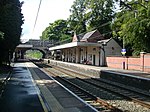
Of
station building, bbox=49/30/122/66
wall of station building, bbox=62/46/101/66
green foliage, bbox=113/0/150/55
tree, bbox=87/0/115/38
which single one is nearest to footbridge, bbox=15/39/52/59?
wall of station building, bbox=62/46/101/66

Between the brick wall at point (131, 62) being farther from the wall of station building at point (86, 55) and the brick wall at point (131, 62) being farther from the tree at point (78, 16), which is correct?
the tree at point (78, 16)

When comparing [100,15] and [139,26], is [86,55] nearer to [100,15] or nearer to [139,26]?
[100,15]

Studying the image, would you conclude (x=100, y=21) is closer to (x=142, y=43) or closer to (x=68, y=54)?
(x=68, y=54)

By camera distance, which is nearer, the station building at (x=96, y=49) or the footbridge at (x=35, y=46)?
the station building at (x=96, y=49)

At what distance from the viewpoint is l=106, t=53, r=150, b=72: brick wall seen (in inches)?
1374

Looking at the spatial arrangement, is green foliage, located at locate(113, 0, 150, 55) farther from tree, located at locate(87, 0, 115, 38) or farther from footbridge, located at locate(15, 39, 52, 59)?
footbridge, located at locate(15, 39, 52, 59)

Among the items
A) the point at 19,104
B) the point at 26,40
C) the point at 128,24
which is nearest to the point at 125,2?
the point at 128,24

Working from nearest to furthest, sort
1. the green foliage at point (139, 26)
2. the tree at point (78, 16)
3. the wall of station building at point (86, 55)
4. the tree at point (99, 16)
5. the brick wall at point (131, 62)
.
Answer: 1. the brick wall at point (131, 62)
2. the green foliage at point (139, 26)
3. the wall of station building at point (86, 55)
4. the tree at point (99, 16)
5. the tree at point (78, 16)

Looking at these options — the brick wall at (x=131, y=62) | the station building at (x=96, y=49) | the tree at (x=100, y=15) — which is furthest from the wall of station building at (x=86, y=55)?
the tree at (x=100, y=15)

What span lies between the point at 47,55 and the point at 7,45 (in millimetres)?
77428

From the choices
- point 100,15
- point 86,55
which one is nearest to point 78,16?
point 100,15

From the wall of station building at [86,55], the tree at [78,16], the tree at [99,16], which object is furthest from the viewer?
the tree at [78,16]

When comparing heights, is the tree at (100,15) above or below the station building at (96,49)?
above

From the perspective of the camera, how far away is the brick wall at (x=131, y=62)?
115 ft
